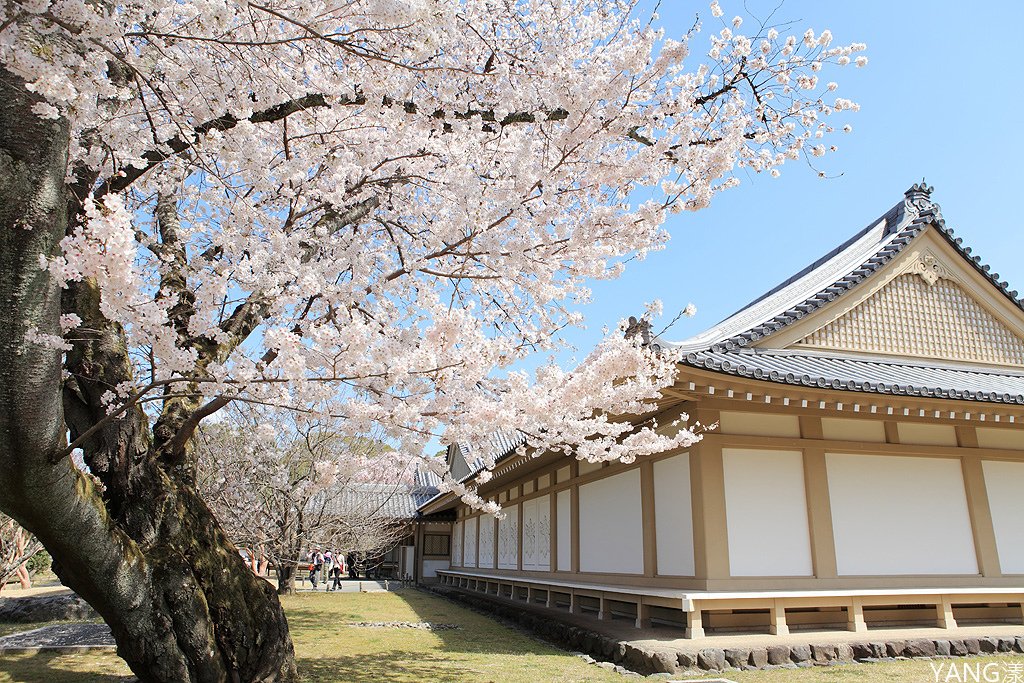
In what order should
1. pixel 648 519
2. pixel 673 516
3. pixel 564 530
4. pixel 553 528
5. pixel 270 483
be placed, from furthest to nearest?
pixel 270 483
pixel 553 528
pixel 564 530
pixel 648 519
pixel 673 516

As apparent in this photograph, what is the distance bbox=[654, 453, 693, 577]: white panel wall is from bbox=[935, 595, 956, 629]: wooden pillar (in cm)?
303

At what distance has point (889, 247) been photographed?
962 cm

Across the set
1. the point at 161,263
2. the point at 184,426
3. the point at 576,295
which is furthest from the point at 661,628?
the point at 161,263

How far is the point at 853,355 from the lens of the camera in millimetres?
9344

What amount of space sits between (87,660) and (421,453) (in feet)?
17.0

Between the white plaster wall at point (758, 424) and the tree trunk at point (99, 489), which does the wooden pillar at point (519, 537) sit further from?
the tree trunk at point (99, 489)

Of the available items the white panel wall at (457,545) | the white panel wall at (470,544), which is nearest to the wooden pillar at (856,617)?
the white panel wall at (470,544)

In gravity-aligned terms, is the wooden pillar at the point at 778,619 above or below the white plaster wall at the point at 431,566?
above

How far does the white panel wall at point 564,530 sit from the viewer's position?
11340 millimetres

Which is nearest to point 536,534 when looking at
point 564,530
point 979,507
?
point 564,530

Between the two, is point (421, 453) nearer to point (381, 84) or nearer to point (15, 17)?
point (381, 84)

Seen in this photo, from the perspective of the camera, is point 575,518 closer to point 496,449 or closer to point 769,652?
point 496,449

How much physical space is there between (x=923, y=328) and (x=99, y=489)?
1042 centimetres

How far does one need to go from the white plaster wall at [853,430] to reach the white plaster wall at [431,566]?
20.6 m
